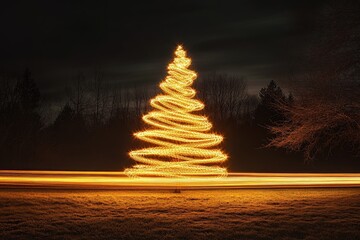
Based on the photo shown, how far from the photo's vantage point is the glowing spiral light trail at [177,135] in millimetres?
16516

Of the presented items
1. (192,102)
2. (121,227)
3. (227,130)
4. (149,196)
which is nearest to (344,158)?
(227,130)

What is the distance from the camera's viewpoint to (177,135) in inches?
671

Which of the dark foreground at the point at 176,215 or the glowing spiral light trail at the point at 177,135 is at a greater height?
the glowing spiral light trail at the point at 177,135

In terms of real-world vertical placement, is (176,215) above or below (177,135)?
below

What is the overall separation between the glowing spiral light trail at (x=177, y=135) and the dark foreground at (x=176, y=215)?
50.6 inches

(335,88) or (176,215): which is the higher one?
(335,88)

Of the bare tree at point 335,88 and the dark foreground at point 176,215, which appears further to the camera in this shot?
the bare tree at point 335,88

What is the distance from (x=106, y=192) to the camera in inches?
586

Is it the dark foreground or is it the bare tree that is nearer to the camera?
the dark foreground

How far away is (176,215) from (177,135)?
5.57 m

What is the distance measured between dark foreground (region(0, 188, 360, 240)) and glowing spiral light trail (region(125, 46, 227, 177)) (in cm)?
128

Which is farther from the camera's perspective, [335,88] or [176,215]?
[335,88]

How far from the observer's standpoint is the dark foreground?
33.0 feet

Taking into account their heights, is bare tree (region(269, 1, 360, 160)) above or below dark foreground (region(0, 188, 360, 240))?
above
